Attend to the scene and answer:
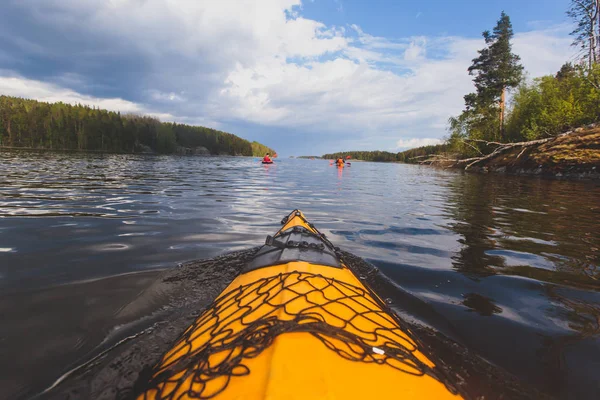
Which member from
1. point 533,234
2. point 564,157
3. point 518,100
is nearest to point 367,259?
point 533,234

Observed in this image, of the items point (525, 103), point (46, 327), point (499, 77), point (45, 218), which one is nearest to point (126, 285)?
point (46, 327)

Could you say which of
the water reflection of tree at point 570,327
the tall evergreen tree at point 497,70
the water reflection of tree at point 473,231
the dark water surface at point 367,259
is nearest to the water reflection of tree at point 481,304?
the dark water surface at point 367,259

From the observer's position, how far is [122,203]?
772cm

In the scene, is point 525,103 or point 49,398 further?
point 525,103

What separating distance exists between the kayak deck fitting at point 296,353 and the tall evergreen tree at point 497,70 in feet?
131

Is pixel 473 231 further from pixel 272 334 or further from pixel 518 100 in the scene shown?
pixel 518 100

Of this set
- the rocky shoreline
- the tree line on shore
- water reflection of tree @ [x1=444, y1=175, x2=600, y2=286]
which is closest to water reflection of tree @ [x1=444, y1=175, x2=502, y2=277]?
water reflection of tree @ [x1=444, y1=175, x2=600, y2=286]

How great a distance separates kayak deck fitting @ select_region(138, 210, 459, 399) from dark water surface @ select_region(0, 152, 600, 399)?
1225mm

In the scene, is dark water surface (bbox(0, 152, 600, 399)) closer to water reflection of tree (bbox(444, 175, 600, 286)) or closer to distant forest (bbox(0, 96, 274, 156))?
water reflection of tree (bbox(444, 175, 600, 286))

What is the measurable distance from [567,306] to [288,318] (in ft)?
10.8

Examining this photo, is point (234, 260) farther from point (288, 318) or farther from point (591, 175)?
point (591, 175)

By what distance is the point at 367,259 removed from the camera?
4.47 m

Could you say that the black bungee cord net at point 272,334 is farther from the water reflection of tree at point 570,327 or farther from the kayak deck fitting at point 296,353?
the water reflection of tree at point 570,327

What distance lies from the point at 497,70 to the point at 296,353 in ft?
134
